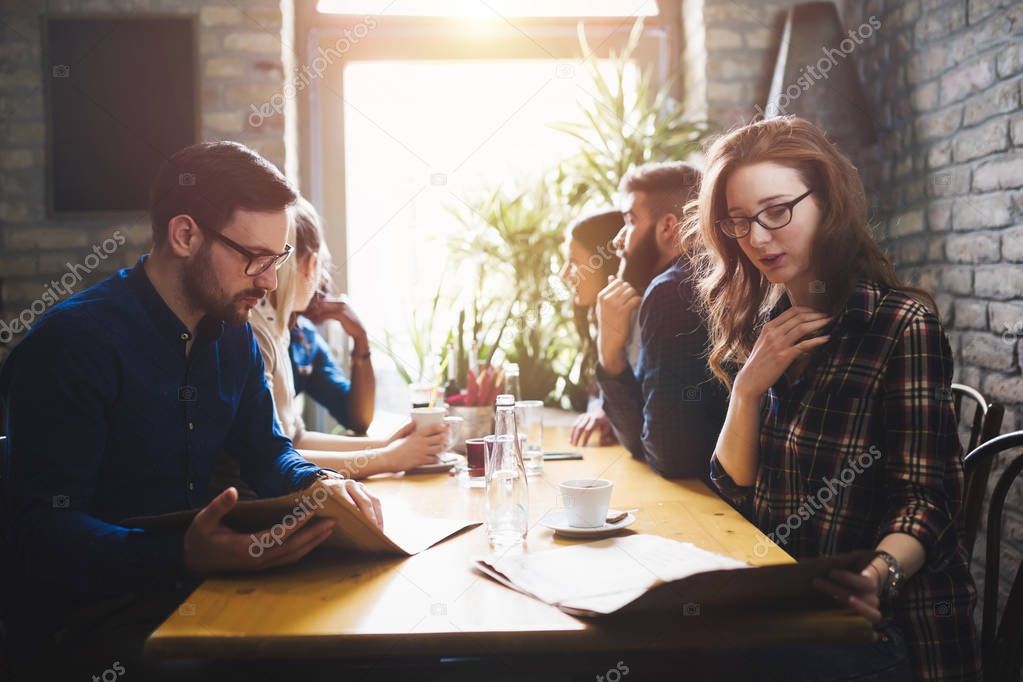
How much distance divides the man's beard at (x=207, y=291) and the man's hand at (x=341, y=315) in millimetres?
1098

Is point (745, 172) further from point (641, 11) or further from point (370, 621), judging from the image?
point (641, 11)

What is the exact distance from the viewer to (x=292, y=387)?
2473 millimetres

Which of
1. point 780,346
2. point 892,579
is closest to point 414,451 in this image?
point 780,346

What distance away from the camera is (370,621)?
1113 mm

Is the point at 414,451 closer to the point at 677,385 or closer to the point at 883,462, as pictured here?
the point at 677,385

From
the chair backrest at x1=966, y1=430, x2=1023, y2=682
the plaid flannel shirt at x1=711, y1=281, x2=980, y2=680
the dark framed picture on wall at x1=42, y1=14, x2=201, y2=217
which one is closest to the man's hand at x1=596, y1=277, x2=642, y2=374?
the plaid flannel shirt at x1=711, y1=281, x2=980, y2=680

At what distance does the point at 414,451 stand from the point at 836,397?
963 mm

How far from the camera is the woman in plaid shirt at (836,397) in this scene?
1.38 m

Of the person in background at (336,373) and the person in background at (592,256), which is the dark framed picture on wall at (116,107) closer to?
the person in background at (336,373)

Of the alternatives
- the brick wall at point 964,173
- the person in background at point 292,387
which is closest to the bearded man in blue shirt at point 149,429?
the person in background at point 292,387

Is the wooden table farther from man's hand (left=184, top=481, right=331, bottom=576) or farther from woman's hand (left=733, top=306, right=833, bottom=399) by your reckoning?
woman's hand (left=733, top=306, right=833, bottom=399)

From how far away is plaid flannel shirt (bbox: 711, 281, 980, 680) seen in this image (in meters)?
1.38

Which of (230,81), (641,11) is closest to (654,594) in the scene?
(230,81)

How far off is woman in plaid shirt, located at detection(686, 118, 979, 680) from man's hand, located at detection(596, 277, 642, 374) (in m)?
0.44
